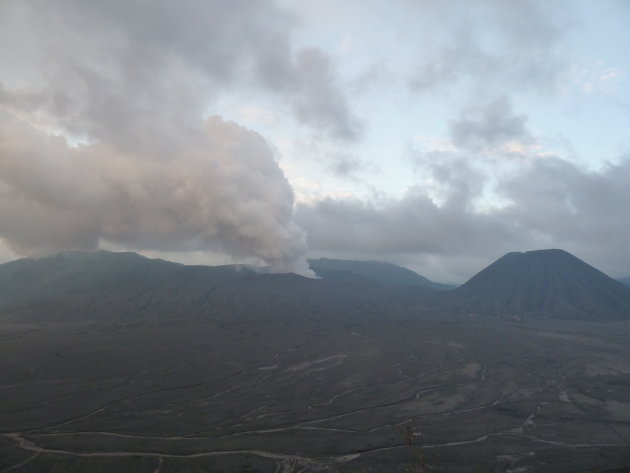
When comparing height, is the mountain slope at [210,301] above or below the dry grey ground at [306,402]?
above

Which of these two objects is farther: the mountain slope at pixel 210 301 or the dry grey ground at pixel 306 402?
the mountain slope at pixel 210 301

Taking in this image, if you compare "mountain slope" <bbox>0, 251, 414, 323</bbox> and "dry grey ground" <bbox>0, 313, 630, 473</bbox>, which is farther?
"mountain slope" <bbox>0, 251, 414, 323</bbox>

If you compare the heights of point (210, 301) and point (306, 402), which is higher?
point (210, 301)

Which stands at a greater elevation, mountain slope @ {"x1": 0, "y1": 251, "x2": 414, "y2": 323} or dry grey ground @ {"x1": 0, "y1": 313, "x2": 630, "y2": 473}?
mountain slope @ {"x1": 0, "y1": 251, "x2": 414, "y2": 323}

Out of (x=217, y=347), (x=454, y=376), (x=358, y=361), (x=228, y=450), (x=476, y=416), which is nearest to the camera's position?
(x=228, y=450)

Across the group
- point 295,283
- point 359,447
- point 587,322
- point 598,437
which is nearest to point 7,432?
point 359,447

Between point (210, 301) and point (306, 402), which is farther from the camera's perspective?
point (210, 301)

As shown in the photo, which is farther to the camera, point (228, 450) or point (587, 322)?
point (587, 322)

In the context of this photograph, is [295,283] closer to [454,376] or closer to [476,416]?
[454,376]
